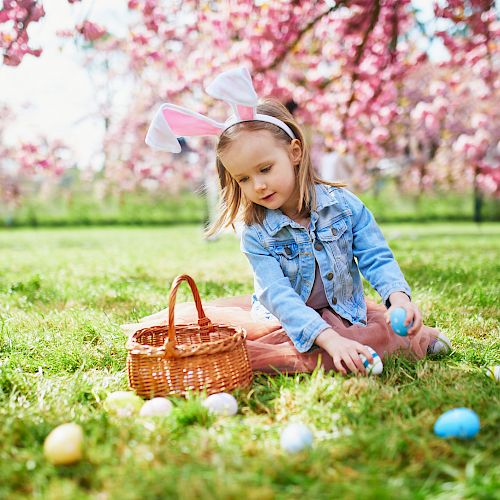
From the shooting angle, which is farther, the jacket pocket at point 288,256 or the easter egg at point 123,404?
the jacket pocket at point 288,256

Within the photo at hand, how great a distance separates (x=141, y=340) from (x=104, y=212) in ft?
56.6

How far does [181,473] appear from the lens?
1339 millimetres

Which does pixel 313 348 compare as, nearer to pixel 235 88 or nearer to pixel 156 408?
pixel 156 408

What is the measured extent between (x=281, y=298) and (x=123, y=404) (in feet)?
2.38

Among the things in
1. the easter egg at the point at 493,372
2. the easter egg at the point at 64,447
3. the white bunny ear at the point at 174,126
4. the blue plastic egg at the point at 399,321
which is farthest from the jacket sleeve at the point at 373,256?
the easter egg at the point at 64,447

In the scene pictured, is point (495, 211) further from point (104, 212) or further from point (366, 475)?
point (366, 475)

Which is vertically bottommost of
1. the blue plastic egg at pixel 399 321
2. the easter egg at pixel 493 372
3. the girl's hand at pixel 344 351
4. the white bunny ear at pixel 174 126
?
the easter egg at pixel 493 372

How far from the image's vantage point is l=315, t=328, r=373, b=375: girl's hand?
1.99 metres

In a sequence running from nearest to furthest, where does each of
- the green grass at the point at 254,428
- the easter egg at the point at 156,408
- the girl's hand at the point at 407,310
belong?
the green grass at the point at 254,428, the easter egg at the point at 156,408, the girl's hand at the point at 407,310

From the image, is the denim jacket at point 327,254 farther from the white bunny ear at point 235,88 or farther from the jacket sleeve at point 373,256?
the white bunny ear at point 235,88

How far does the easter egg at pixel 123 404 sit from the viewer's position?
1.77 m

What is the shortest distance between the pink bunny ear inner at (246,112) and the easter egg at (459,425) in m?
1.33

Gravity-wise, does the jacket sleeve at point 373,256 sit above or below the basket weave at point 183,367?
above

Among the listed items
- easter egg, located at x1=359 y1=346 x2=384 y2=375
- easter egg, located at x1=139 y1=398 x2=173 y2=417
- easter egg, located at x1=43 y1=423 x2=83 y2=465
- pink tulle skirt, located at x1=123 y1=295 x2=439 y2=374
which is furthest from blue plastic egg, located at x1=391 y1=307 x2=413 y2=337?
easter egg, located at x1=43 y1=423 x2=83 y2=465
